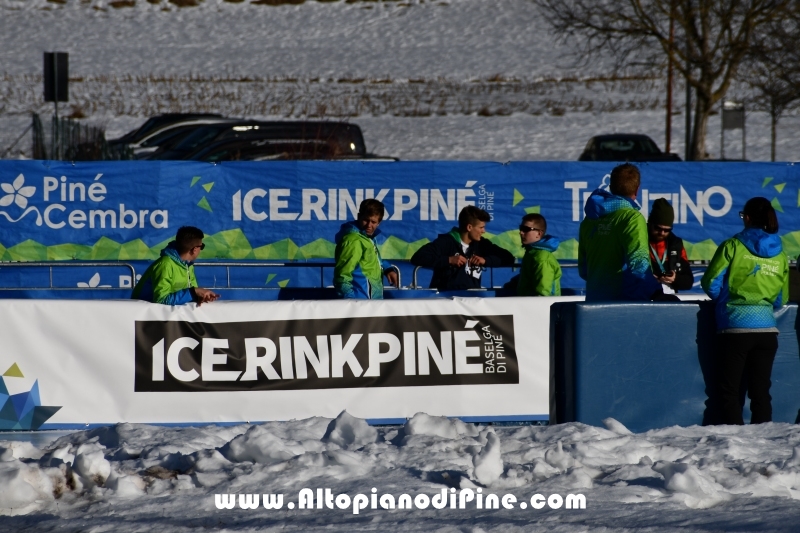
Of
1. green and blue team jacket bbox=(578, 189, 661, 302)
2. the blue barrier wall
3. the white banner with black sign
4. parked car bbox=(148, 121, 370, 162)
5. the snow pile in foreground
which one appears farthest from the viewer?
parked car bbox=(148, 121, 370, 162)

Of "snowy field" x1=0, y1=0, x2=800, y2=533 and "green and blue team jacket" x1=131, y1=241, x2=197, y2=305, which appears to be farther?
"green and blue team jacket" x1=131, y1=241, x2=197, y2=305

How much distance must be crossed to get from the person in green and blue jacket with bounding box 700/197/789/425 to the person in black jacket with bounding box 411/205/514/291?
2.89 meters

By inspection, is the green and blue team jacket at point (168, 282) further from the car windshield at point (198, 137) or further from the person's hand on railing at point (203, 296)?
the car windshield at point (198, 137)

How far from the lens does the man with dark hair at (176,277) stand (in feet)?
26.5

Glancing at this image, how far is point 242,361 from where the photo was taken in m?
7.98

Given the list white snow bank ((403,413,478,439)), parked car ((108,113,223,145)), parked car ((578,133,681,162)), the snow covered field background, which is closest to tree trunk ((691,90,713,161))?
parked car ((578,133,681,162))

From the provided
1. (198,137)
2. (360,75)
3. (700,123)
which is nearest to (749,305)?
(198,137)

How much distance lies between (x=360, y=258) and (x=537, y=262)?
1.45m

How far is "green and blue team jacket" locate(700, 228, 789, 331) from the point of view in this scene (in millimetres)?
7094

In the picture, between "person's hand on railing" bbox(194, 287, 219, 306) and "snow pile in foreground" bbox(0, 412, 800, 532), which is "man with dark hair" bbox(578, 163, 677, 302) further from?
"person's hand on railing" bbox(194, 287, 219, 306)

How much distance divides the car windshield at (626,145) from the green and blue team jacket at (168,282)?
2382 cm

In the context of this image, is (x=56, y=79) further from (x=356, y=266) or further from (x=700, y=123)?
(x=700, y=123)

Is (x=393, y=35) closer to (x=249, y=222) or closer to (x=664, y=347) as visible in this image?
(x=249, y=222)

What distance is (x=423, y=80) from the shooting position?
60750 mm
